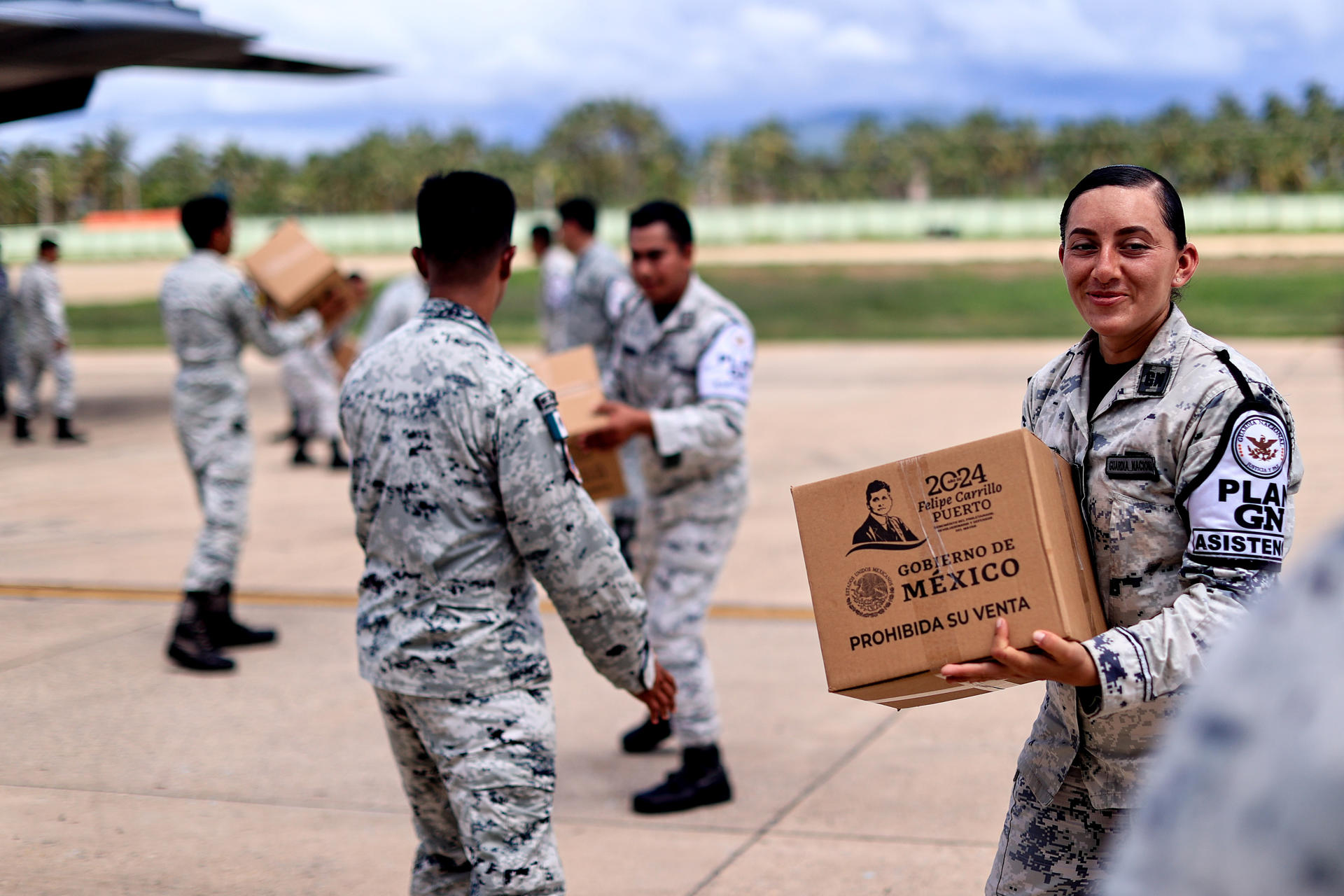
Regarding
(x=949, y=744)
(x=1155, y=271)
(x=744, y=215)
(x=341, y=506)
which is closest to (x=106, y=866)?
(x=949, y=744)

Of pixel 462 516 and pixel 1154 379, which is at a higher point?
pixel 1154 379

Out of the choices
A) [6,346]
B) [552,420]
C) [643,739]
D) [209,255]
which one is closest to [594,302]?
[209,255]

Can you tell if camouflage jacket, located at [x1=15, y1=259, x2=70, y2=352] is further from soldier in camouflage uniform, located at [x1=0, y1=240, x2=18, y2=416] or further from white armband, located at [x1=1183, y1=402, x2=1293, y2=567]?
white armband, located at [x1=1183, y1=402, x2=1293, y2=567]

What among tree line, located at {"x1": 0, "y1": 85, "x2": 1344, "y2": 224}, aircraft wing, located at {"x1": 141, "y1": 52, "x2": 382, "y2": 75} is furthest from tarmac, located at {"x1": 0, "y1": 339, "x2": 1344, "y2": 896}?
tree line, located at {"x1": 0, "y1": 85, "x2": 1344, "y2": 224}

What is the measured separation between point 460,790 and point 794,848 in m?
1.80

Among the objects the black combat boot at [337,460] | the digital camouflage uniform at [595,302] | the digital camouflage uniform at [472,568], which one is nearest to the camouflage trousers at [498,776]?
the digital camouflage uniform at [472,568]

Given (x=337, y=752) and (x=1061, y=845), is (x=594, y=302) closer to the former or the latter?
(x=337, y=752)

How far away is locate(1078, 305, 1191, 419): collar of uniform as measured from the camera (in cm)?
241

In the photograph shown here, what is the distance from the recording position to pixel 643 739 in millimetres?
5246

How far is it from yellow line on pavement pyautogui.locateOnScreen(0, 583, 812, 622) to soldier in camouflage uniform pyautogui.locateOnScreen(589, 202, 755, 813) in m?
2.36

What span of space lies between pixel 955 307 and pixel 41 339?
1996cm

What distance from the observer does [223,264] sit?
6504 mm

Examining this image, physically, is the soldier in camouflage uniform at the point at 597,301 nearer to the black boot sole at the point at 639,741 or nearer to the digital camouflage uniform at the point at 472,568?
the black boot sole at the point at 639,741

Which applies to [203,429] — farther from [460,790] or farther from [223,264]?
[460,790]
